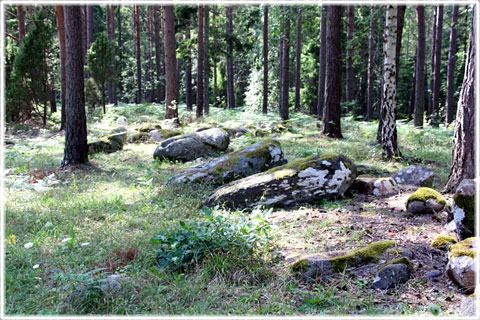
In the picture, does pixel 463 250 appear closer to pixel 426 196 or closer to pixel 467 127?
pixel 426 196

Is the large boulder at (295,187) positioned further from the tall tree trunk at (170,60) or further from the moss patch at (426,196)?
the tall tree trunk at (170,60)

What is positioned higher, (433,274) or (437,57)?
(437,57)

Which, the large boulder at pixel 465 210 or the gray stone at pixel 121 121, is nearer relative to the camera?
the large boulder at pixel 465 210

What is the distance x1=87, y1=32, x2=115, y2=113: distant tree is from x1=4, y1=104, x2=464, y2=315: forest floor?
42.0ft

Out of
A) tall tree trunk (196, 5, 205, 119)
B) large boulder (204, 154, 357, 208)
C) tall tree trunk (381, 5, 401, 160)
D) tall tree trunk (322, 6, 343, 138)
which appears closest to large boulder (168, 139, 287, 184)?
large boulder (204, 154, 357, 208)

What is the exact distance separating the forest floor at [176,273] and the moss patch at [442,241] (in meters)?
0.09

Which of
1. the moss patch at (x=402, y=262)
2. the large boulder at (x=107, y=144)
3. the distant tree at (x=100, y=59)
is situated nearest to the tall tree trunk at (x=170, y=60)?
the distant tree at (x=100, y=59)

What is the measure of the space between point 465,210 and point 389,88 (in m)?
5.39

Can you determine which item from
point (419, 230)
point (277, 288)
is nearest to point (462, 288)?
point (419, 230)

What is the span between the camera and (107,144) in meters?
11.4

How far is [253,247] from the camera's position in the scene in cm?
401

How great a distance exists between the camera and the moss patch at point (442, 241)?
3.94 m

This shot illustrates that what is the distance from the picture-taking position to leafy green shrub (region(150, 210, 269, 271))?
12.5 feet

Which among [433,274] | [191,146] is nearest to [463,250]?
[433,274]
